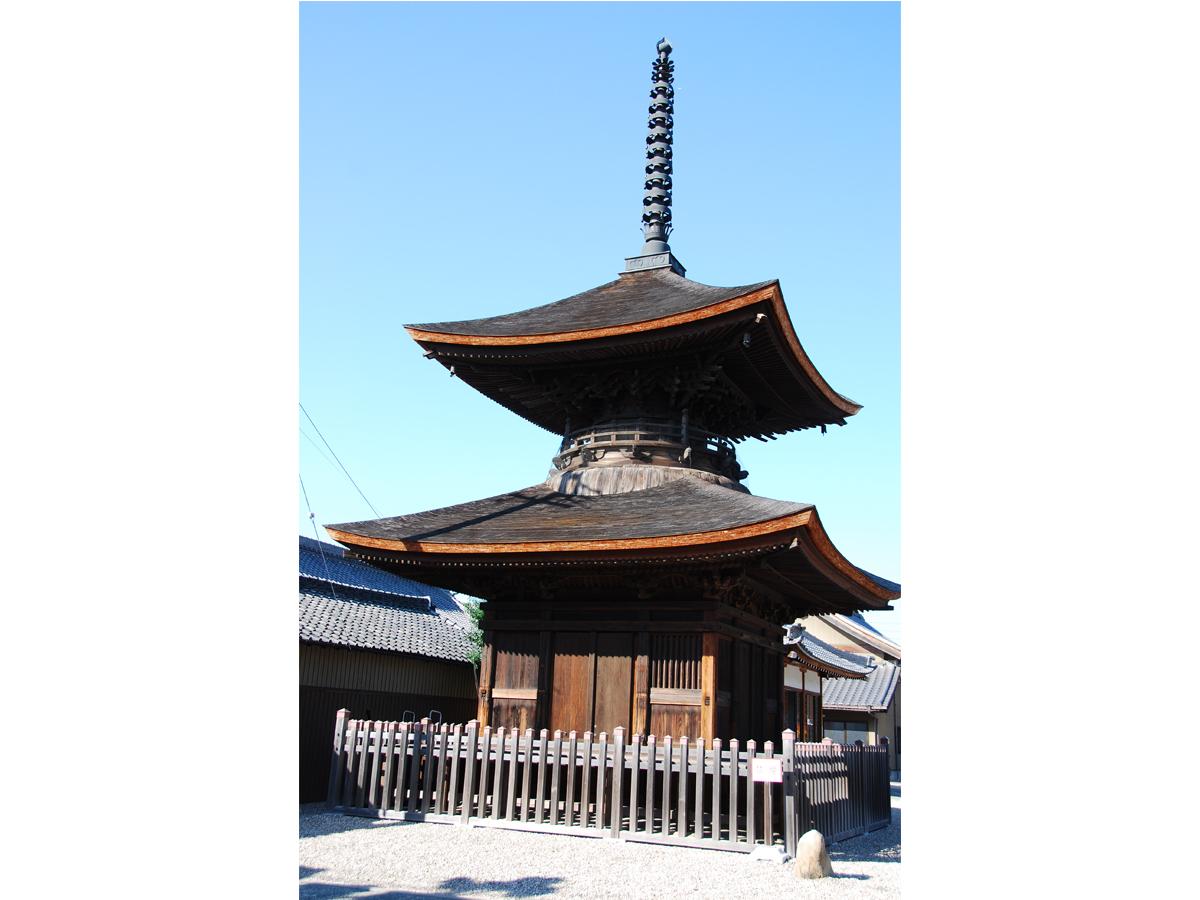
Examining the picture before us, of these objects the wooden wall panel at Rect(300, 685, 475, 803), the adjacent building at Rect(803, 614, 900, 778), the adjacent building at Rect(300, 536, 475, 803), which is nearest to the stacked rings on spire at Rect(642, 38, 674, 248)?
the adjacent building at Rect(300, 536, 475, 803)

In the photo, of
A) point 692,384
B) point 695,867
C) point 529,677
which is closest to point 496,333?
point 692,384

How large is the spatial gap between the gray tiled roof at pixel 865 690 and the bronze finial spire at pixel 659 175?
78.5ft

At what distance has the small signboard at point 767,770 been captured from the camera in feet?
32.8

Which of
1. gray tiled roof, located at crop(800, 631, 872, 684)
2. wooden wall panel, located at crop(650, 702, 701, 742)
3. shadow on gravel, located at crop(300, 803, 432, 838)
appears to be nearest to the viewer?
shadow on gravel, located at crop(300, 803, 432, 838)

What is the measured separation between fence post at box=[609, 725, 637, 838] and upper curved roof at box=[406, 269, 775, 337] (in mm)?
5683

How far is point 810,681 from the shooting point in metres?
31.4

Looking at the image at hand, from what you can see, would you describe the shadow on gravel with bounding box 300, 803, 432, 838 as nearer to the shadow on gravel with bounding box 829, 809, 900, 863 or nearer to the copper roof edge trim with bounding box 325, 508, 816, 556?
the copper roof edge trim with bounding box 325, 508, 816, 556

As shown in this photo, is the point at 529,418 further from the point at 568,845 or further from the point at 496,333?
the point at 568,845

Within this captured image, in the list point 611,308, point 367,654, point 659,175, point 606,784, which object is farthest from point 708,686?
point 659,175

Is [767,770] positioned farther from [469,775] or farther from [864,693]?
[864,693]

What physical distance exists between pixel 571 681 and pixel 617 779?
2166mm

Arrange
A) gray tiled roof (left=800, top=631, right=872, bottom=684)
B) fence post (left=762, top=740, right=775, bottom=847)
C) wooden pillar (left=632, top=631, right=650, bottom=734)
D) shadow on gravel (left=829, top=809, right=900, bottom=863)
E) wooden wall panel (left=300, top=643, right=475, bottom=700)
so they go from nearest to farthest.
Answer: fence post (left=762, top=740, right=775, bottom=847), shadow on gravel (left=829, top=809, right=900, bottom=863), wooden pillar (left=632, top=631, right=650, bottom=734), wooden wall panel (left=300, top=643, right=475, bottom=700), gray tiled roof (left=800, top=631, right=872, bottom=684)

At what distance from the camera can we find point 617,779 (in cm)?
1088

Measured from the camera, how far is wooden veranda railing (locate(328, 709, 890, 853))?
10.4m
